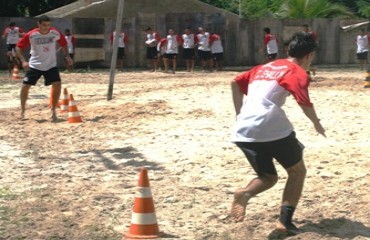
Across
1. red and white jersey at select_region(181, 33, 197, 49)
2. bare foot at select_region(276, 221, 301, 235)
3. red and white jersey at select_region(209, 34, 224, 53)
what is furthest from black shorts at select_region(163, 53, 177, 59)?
bare foot at select_region(276, 221, 301, 235)

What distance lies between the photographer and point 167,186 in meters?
8.91

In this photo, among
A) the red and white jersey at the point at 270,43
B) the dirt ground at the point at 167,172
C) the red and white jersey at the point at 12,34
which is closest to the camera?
the dirt ground at the point at 167,172

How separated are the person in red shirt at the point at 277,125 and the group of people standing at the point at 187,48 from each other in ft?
77.2

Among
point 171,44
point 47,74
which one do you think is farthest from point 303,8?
point 47,74

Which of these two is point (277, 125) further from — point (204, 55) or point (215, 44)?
point (215, 44)

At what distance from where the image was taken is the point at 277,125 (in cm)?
673

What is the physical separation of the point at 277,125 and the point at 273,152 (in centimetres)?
22

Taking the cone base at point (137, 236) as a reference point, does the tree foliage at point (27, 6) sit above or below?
above

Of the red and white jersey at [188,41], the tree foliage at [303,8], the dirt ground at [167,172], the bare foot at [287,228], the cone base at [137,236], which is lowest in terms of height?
the dirt ground at [167,172]

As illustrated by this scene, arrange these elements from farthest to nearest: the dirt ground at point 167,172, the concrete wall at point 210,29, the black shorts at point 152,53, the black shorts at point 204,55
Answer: the concrete wall at point 210,29 → the black shorts at point 204,55 → the black shorts at point 152,53 → the dirt ground at point 167,172

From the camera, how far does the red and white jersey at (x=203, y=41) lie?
3173 centimetres

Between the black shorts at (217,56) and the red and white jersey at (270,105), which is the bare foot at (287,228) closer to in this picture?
the red and white jersey at (270,105)

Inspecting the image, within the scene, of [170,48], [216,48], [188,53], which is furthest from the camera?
[216,48]

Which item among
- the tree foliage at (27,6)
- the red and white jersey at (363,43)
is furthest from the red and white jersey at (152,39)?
the tree foliage at (27,6)
